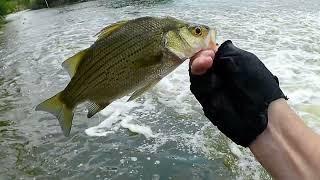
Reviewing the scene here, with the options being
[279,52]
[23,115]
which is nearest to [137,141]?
[23,115]

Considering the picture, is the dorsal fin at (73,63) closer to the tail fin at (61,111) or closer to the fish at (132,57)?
the fish at (132,57)

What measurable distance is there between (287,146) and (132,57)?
3.50 ft

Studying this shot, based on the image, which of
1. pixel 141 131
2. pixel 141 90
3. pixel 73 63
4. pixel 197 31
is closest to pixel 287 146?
pixel 197 31

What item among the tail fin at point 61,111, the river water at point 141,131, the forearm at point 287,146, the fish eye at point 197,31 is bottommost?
the river water at point 141,131

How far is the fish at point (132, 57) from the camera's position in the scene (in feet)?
8.82

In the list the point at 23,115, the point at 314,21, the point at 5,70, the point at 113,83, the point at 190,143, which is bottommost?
the point at 314,21

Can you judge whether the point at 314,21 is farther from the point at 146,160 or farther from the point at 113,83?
the point at 113,83

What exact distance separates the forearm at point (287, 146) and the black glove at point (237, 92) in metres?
0.04

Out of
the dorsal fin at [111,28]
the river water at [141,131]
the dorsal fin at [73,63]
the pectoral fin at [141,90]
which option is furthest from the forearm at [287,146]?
the river water at [141,131]

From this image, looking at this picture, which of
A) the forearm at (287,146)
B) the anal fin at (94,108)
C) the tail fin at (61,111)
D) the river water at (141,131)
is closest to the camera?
the forearm at (287,146)

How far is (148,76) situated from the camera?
9.18 feet

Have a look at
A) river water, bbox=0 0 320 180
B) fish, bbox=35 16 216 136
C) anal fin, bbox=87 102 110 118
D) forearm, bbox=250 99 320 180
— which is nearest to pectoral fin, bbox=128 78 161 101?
fish, bbox=35 16 216 136

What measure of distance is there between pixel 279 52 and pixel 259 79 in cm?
979

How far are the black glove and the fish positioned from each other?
0.16m
